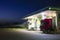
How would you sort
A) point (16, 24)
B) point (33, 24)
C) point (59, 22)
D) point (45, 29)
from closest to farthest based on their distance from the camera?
1. point (45, 29)
2. point (59, 22)
3. point (33, 24)
4. point (16, 24)

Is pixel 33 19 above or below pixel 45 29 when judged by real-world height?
above

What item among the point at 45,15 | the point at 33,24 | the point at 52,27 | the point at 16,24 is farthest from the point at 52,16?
the point at 16,24

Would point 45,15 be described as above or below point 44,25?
above

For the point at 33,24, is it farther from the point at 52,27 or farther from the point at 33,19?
the point at 52,27

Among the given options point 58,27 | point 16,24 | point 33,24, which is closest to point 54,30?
point 58,27

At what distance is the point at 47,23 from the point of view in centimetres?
2600

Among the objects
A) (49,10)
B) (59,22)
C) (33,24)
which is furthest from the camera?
(33,24)

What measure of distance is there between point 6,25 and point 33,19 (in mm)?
24407

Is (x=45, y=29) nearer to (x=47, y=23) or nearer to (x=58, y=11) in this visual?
(x=47, y=23)

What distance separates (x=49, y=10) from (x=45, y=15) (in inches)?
93.8

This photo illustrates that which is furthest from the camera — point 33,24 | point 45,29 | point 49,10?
point 33,24

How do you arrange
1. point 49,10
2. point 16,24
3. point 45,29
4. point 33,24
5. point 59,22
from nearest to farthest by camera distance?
point 45,29, point 49,10, point 59,22, point 33,24, point 16,24

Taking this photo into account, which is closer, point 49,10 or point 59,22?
point 49,10

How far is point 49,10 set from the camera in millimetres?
27969
